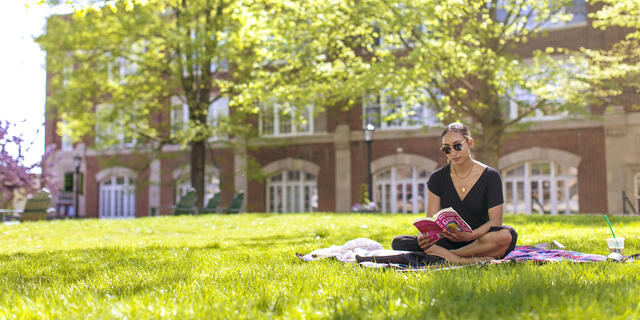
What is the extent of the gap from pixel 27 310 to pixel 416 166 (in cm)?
2284

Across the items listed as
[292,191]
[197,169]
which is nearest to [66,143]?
[197,169]

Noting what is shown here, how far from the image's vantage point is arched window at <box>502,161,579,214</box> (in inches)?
896

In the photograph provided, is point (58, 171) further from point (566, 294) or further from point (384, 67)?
point (566, 294)

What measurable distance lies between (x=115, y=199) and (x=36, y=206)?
14316 millimetres

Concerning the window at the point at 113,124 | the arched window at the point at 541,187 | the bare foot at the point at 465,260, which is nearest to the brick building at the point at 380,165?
the arched window at the point at 541,187

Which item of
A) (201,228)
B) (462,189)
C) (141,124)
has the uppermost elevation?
(141,124)

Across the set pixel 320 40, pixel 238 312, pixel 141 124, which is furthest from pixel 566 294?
pixel 141 124

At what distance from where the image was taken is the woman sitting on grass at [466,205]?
17.3 ft

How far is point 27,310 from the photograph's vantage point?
3576 millimetres

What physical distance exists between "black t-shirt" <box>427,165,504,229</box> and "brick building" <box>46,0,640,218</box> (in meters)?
13.3

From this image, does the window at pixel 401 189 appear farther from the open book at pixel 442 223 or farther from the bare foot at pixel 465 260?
the open book at pixel 442 223

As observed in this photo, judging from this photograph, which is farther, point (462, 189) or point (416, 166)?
point (416, 166)

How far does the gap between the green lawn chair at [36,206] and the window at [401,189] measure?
13557mm

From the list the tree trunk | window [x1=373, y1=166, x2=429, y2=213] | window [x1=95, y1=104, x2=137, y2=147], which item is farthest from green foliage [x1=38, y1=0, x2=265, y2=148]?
window [x1=373, y1=166, x2=429, y2=213]
